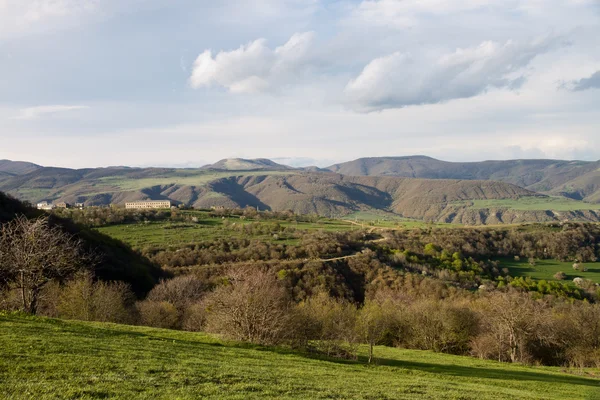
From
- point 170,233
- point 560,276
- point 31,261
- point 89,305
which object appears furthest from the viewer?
point 170,233

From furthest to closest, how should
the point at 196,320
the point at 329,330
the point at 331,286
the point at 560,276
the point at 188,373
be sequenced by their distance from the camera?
the point at 560,276 → the point at 331,286 → the point at 196,320 → the point at 329,330 → the point at 188,373

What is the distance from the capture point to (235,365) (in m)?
18.5

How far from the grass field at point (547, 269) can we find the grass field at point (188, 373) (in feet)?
265

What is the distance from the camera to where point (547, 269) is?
104 metres

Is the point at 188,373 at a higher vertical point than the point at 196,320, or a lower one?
higher

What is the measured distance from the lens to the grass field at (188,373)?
1279cm

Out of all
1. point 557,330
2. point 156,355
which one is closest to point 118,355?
point 156,355

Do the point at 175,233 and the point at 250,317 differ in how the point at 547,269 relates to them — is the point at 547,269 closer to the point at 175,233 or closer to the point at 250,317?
the point at 250,317

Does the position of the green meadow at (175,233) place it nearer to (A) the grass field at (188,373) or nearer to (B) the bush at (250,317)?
(B) the bush at (250,317)

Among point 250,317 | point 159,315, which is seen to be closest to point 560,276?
point 159,315

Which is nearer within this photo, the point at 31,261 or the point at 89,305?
the point at 31,261

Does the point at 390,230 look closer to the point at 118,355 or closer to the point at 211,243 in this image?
→ the point at 211,243

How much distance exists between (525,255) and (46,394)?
5291 inches

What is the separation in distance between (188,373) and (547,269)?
11382 centimetres
